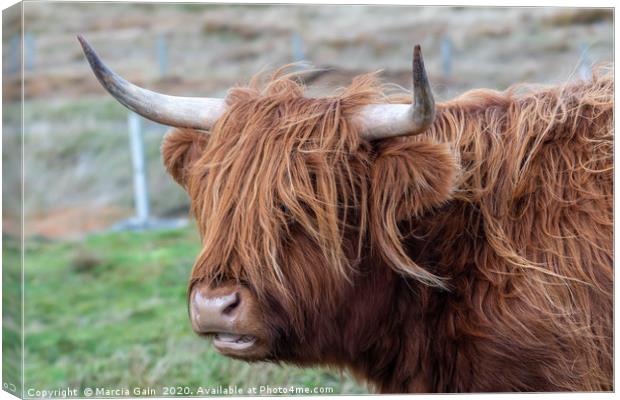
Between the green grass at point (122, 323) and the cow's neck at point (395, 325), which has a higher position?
the cow's neck at point (395, 325)

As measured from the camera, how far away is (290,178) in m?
3.62

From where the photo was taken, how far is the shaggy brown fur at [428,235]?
357cm

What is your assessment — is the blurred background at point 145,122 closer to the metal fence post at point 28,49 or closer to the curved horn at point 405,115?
the metal fence post at point 28,49

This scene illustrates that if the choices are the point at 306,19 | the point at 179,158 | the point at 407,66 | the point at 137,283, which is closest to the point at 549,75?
the point at 407,66

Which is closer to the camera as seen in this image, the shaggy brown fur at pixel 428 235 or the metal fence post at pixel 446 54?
the shaggy brown fur at pixel 428 235

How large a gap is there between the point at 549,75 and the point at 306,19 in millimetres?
3327

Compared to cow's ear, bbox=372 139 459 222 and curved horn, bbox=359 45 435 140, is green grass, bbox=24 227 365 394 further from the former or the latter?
curved horn, bbox=359 45 435 140

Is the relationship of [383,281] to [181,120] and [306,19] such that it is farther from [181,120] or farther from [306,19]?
[306,19]

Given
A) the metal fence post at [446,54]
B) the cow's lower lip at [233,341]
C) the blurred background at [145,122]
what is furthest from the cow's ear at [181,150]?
the metal fence post at [446,54]

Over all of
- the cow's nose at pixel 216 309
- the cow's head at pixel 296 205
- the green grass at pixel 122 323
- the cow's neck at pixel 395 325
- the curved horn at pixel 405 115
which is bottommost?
the green grass at pixel 122 323

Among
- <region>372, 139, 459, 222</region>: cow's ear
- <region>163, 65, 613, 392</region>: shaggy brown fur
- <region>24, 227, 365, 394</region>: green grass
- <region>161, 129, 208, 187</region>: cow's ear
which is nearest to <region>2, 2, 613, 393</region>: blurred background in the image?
<region>24, 227, 365, 394</region>: green grass

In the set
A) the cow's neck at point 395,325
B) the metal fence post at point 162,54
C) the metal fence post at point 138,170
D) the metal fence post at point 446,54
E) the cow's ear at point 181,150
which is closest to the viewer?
the cow's neck at point 395,325

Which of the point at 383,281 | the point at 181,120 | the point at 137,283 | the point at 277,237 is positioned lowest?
the point at 137,283

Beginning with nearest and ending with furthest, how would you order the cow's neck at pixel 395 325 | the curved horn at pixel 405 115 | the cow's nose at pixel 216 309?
the curved horn at pixel 405 115, the cow's nose at pixel 216 309, the cow's neck at pixel 395 325
